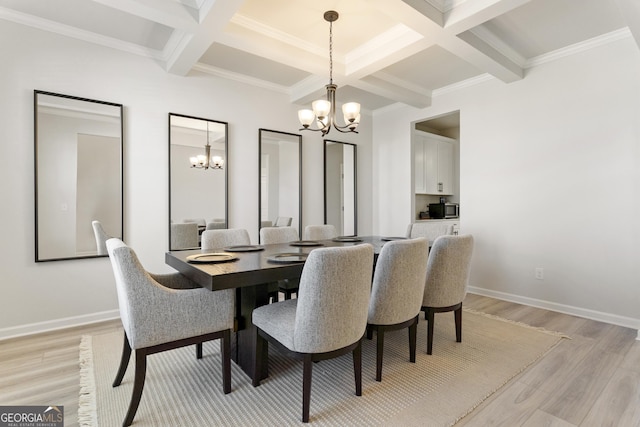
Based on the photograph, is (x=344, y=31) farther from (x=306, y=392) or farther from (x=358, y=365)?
(x=306, y=392)

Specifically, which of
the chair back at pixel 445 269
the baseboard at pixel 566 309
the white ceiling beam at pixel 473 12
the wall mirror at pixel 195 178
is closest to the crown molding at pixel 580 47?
the white ceiling beam at pixel 473 12

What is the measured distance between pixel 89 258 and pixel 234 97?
88.8 inches

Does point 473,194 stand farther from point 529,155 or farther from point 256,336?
point 256,336

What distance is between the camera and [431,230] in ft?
10.8

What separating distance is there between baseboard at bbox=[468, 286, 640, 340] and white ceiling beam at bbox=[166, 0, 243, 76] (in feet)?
12.8

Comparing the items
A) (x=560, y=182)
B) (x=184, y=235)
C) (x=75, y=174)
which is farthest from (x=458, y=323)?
(x=75, y=174)

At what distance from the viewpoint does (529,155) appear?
3.42 m

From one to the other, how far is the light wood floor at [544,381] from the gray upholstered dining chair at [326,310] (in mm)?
722

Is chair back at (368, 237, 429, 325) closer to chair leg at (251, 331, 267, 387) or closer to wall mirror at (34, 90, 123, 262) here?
chair leg at (251, 331, 267, 387)

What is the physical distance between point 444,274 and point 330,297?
3.72 feet

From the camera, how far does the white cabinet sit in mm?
5266

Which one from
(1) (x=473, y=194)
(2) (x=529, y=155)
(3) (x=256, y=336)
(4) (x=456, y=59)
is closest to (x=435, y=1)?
(4) (x=456, y=59)

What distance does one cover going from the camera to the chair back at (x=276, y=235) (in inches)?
122
